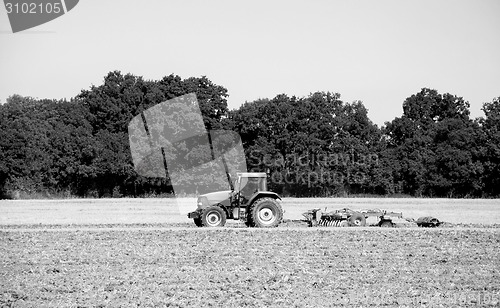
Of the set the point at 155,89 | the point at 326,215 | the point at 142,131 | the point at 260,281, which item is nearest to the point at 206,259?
the point at 260,281

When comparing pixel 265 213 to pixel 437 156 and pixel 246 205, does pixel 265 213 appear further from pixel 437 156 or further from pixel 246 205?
pixel 437 156

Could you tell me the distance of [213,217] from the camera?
2650cm

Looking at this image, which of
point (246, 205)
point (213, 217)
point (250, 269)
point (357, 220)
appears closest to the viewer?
point (250, 269)

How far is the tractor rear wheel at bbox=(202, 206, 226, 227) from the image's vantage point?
1037 inches

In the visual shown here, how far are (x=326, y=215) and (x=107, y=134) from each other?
4452cm

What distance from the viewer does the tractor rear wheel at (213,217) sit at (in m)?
26.3

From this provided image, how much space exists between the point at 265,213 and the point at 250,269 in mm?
9961

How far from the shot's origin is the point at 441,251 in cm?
1930

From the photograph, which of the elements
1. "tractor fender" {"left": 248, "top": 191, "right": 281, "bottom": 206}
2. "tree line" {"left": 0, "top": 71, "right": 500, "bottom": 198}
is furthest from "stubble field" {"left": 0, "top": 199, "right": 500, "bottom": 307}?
"tree line" {"left": 0, "top": 71, "right": 500, "bottom": 198}

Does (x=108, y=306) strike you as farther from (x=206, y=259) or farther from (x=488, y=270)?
(x=488, y=270)

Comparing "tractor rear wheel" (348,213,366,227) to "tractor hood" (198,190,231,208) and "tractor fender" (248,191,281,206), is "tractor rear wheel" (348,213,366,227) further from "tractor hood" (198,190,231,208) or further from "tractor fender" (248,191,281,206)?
"tractor hood" (198,190,231,208)

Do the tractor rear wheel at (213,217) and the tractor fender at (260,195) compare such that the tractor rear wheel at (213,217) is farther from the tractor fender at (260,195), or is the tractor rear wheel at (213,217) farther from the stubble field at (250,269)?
the stubble field at (250,269)

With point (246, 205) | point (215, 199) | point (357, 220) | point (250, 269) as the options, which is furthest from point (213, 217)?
point (250, 269)

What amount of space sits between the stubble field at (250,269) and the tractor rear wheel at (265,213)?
44.5 inches
